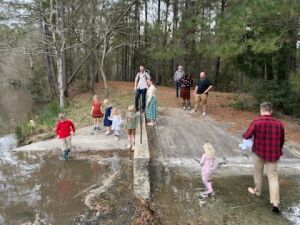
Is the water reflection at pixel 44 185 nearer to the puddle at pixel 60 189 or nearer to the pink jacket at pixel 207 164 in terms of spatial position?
the puddle at pixel 60 189

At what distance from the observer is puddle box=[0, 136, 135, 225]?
711 cm

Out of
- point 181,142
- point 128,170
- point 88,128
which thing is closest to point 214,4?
point 88,128

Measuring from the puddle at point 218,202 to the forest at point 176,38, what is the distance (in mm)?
5014

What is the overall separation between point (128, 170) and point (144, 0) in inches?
981

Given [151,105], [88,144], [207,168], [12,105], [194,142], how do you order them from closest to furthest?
[207,168]
[194,142]
[88,144]
[151,105]
[12,105]

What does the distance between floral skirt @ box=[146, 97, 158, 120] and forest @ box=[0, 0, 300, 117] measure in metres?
3.38

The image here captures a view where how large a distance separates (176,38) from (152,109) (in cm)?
1246

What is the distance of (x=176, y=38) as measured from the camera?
24.3 meters

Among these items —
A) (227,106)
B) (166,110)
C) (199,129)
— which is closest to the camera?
(199,129)

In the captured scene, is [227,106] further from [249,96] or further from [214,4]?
[214,4]

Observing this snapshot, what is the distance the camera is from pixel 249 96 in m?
18.1

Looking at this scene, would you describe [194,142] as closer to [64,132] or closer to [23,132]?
[64,132]

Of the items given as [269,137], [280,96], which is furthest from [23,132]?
[269,137]

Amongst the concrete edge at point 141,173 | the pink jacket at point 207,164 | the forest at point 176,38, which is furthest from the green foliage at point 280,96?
the pink jacket at point 207,164
